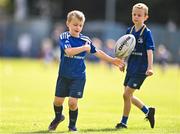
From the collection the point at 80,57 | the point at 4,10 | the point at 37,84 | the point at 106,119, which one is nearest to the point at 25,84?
the point at 37,84

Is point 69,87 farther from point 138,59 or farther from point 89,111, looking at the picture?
point 89,111

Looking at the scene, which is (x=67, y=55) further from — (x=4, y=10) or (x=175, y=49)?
(x=4, y=10)

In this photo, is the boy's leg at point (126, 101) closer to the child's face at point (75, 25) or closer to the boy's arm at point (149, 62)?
the boy's arm at point (149, 62)

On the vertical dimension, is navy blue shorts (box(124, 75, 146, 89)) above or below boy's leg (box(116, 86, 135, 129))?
A: above

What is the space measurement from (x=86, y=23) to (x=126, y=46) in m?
58.3

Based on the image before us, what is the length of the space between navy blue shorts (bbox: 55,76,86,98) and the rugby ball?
99 centimetres

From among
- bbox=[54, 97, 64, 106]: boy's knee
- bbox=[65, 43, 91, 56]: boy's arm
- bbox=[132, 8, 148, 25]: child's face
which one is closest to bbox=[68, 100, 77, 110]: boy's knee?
bbox=[54, 97, 64, 106]: boy's knee

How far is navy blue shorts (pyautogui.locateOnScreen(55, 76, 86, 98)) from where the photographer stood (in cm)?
1255

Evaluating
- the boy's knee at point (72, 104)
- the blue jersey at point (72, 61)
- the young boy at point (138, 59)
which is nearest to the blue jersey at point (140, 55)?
the young boy at point (138, 59)

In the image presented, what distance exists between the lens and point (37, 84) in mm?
31125

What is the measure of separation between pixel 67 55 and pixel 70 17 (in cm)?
66

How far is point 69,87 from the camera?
12.7 m

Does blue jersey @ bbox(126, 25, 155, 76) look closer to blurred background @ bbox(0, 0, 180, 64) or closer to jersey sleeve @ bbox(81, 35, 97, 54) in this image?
jersey sleeve @ bbox(81, 35, 97, 54)

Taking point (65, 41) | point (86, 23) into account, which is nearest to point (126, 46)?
point (65, 41)
